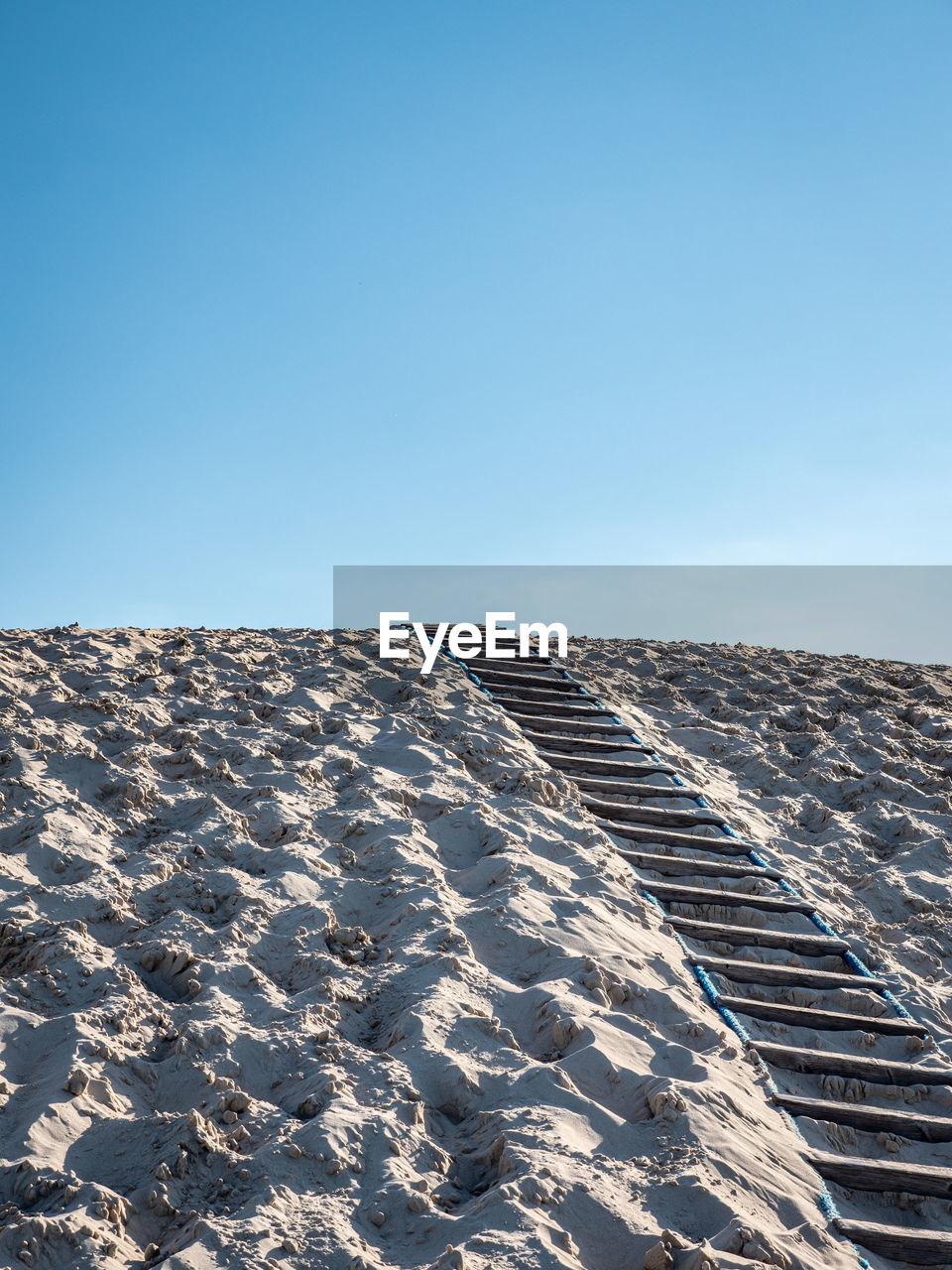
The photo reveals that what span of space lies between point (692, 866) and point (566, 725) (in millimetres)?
1825

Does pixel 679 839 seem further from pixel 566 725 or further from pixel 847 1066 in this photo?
pixel 847 1066

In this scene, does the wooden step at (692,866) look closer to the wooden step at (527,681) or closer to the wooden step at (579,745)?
the wooden step at (579,745)

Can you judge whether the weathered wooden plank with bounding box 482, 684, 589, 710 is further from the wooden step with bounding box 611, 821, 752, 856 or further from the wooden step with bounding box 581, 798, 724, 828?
the wooden step with bounding box 611, 821, 752, 856

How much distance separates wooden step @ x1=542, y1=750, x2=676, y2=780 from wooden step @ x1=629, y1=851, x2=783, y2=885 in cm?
95

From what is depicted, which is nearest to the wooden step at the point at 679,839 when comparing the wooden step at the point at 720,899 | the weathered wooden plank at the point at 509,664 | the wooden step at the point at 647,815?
the wooden step at the point at 647,815

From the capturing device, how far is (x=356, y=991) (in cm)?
377

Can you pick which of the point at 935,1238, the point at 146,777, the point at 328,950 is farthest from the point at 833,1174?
the point at 146,777

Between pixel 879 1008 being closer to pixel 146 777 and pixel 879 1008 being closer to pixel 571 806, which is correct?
pixel 571 806

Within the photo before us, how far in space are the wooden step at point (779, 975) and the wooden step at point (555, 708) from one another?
276cm

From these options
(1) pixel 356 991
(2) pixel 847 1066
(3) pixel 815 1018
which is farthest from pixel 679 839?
(1) pixel 356 991

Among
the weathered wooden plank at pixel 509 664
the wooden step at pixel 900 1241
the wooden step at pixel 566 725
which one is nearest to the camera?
the wooden step at pixel 900 1241

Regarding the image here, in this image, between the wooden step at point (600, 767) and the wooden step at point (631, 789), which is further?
the wooden step at point (600, 767)

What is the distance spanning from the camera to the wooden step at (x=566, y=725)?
680cm

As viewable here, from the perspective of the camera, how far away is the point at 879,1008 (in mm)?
4516
